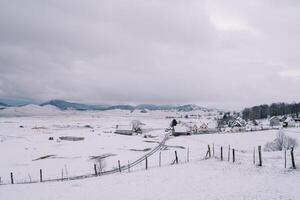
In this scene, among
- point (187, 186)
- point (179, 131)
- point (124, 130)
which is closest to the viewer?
point (187, 186)

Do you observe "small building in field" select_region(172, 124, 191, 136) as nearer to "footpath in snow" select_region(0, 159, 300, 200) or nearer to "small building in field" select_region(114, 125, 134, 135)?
"small building in field" select_region(114, 125, 134, 135)

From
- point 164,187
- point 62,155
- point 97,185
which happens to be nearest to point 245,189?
point 164,187

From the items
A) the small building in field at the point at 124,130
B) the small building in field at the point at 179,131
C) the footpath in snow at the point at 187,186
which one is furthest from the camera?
the small building in field at the point at 124,130

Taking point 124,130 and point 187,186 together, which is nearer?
point 187,186

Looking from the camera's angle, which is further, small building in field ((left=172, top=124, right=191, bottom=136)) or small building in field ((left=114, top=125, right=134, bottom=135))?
small building in field ((left=114, top=125, right=134, bottom=135))

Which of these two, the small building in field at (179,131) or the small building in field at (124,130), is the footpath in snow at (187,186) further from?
the small building in field at (124,130)

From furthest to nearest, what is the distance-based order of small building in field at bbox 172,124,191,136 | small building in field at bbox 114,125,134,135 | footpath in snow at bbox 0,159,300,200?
small building in field at bbox 114,125,134,135
small building in field at bbox 172,124,191,136
footpath in snow at bbox 0,159,300,200

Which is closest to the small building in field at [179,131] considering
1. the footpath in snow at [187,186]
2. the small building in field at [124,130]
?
the small building in field at [124,130]

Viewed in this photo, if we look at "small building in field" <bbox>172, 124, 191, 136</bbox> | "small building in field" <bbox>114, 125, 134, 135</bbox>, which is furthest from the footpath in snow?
"small building in field" <bbox>114, 125, 134, 135</bbox>

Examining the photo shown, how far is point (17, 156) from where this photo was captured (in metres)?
65.6

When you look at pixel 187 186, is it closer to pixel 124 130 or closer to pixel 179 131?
pixel 179 131

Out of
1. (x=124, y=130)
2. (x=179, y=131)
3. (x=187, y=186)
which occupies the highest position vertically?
(x=187, y=186)

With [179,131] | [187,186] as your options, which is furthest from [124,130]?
[187,186]

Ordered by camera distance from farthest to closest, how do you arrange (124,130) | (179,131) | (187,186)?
(124,130) → (179,131) → (187,186)
